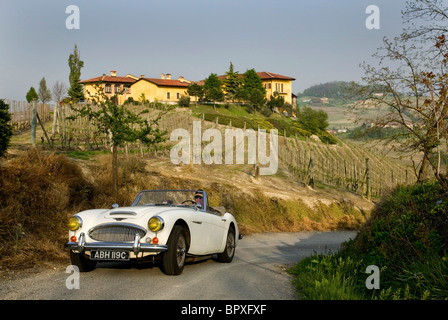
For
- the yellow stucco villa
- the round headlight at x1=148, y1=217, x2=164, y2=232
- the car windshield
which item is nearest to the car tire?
the round headlight at x1=148, y1=217, x2=164, y2=232

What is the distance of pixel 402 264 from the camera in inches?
281

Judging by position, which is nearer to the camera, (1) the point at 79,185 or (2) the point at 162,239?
(2) the point at 162,239

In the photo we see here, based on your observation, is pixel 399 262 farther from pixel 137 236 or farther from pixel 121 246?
pixel 121 246

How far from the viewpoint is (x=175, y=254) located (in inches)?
304

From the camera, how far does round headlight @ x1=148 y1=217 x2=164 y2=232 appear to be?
296 inches

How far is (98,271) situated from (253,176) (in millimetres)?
22968

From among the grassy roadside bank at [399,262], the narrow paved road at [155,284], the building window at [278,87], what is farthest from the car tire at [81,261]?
the building window at [278,87]

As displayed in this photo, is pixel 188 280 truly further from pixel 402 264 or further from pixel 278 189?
pixel 278 189

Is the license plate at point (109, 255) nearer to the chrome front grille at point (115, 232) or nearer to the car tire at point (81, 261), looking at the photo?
the chrome front grille at point (115, 232)

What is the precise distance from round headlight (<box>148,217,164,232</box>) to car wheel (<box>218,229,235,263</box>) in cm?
314

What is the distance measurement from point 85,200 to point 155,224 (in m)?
8.53

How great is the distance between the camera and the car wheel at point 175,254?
7.64 m

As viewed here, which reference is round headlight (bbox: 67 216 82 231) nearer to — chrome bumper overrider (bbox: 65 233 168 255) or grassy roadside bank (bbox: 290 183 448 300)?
chrome bumper overrider (bbox: 65 233 168 255)
